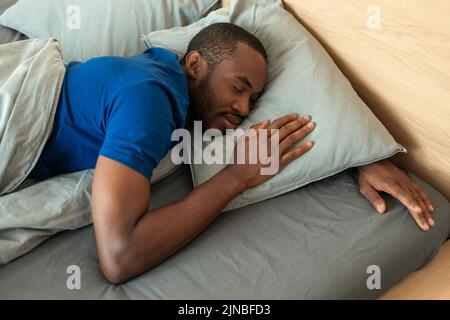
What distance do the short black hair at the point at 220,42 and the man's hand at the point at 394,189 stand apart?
38 cm

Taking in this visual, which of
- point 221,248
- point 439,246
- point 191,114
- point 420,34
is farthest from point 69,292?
point 420,34

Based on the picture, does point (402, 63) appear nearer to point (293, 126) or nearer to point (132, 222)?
point (293, 126)

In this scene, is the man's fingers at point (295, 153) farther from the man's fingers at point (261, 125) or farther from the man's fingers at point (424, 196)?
the man's fingers at point (424, 196)

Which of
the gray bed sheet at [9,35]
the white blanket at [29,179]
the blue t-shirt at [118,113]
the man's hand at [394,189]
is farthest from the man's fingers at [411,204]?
the gray bed sheet at [9,35]

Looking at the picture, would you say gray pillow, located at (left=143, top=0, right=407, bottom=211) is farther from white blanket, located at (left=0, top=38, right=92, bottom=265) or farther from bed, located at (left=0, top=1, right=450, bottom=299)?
white blanket, located at (left=0, top=38, right=92, bottom=265)

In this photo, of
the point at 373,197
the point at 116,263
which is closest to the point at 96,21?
the point at 116,263

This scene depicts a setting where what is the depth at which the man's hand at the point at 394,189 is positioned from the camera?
37.1 inches

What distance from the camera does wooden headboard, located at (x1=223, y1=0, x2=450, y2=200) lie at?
950 mm

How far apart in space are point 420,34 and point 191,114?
21.7 inches

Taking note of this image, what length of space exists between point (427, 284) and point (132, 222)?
2.13 ft

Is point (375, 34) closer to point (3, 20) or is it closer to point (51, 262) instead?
point (51, 262)

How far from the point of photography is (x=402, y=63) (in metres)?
1.02

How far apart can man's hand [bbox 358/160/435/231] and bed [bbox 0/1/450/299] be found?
0.8 inches

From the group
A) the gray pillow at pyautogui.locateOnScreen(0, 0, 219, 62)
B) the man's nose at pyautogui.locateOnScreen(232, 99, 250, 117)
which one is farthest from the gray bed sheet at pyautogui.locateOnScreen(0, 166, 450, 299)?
the gray pillow at pyautogui.locateOnScreen(0, 0, 219, 62)
